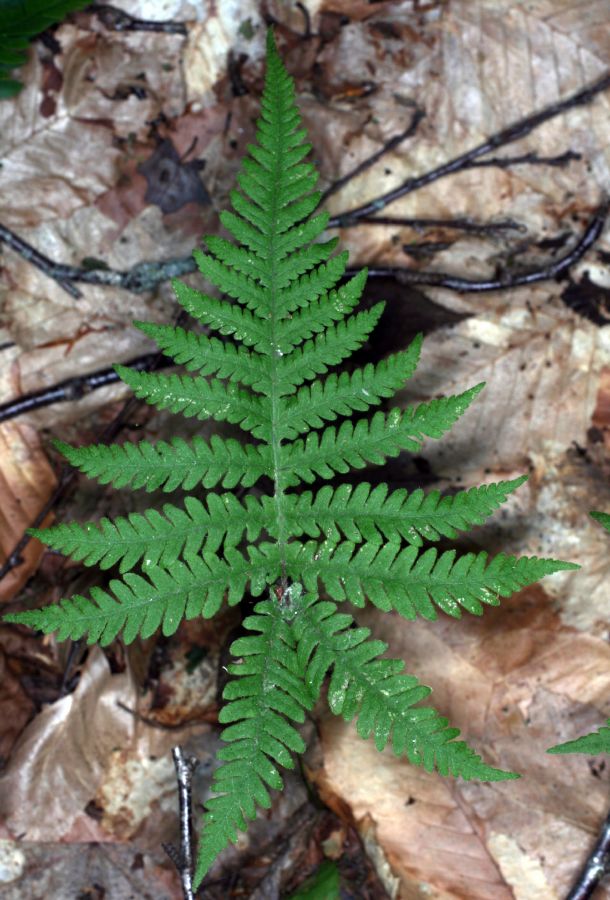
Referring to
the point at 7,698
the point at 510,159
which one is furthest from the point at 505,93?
the point at 7,698

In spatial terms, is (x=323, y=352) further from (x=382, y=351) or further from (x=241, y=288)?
(x=382, y=351)

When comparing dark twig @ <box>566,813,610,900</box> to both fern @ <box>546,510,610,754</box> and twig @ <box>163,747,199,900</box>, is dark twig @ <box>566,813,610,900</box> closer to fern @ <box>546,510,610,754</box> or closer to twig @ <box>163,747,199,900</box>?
fern @ <box>546,510,610,754</box>

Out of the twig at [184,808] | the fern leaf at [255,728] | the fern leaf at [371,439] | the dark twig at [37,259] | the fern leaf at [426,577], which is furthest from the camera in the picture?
the dark twig at [37,259]

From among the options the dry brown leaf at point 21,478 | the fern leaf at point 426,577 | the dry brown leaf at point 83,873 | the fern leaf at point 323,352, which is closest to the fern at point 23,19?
the dry brown leaf at point 21,478

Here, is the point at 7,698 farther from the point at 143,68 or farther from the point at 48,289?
the point at 143,68

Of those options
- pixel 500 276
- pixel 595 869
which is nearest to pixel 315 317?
pixel 500 276

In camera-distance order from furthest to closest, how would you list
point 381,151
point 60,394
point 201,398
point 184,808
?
1. point 381,151
2. point 60,394
3. point 184,808
4. point 201,398

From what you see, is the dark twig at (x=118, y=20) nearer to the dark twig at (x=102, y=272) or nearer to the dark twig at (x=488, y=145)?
the dark twig at (x=102, y=272)
